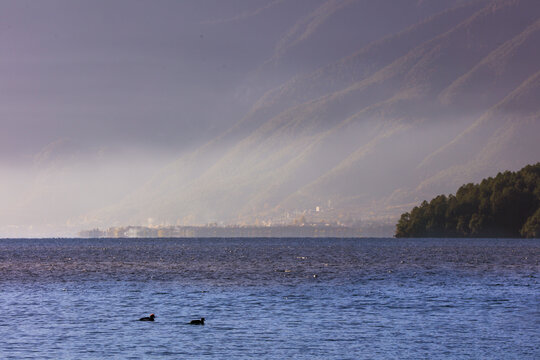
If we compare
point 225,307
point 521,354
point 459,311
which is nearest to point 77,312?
point 225,307

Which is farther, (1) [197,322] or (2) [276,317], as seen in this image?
(2) [276,317]

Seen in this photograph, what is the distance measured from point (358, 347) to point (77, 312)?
25.9 meters

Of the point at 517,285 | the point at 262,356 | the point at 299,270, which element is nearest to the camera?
the point at 262,356

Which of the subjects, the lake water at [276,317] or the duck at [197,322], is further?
the duck at [197,322]

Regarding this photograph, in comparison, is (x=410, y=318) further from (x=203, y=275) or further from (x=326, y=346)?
(x=203, y=275)

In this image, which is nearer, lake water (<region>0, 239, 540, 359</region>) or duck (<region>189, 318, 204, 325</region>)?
lake water (<region>0, 239, 540, 359</region>)

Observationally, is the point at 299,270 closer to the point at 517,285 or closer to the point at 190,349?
the point at 517,285

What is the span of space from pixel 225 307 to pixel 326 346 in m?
20.1

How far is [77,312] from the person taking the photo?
65125 millimetres

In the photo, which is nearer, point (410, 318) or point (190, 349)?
point (190, 349)

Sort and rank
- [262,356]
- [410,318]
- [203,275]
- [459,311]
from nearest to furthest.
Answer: [262,356] → [410,318] → [459,311] → [203,275]

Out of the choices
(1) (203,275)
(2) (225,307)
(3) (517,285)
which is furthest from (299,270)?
(2) (225,307)

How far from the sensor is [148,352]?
154ft

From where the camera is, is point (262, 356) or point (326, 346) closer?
point (262, 356)
